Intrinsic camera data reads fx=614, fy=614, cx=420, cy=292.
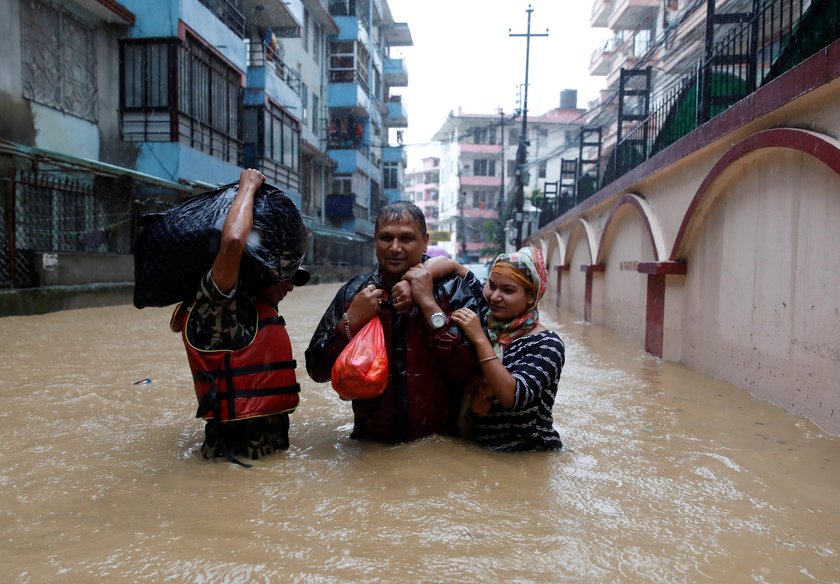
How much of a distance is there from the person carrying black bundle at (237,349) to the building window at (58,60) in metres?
11.1

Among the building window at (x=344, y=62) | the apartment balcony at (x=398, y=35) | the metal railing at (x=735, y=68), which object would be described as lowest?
the metal railing at (x=735, y=68)

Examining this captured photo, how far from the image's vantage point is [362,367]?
2613 mm

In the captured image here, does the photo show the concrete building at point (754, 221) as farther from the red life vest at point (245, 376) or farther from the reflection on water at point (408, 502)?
the red life vest at point (245, 376)

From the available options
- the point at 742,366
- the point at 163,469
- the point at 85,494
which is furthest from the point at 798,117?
the point at 85,494

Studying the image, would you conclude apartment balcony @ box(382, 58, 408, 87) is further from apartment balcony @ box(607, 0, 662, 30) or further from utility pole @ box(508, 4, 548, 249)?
apartment balcony @ box(607, 0, 662, 30)

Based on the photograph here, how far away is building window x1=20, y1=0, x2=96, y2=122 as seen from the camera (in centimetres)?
1134

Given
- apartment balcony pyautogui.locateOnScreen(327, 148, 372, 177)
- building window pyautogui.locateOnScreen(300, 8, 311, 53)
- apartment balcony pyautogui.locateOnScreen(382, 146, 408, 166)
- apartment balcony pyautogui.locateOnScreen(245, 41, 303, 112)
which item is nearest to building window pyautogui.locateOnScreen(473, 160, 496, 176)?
apartment balcony pyautogui.locateOnScreen(382, 146, 408, 166)

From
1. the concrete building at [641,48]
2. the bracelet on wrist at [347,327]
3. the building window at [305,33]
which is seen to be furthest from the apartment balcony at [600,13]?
the bracelet on wrist at [347,327]

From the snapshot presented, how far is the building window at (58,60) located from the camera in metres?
11.3

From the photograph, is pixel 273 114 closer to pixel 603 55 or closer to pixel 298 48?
pixel 298 48

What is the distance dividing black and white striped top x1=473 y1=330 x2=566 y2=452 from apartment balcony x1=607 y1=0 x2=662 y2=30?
2621 centimetres

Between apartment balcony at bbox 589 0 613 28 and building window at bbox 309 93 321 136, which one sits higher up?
apartment balcony at bbox 589 0 613 28

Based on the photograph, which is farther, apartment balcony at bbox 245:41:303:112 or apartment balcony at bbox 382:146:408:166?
apartment balcony at bbox 382:146:408:166

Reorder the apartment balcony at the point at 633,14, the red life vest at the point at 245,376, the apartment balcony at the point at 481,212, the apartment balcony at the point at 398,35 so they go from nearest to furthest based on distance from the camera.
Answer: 1. the red life vest at the point at 245,376
2. the apartment balcony at the point at 633,14
3. the apartment balcony at the point at 398,35
4. the apartment balcony at the point at 481,212
